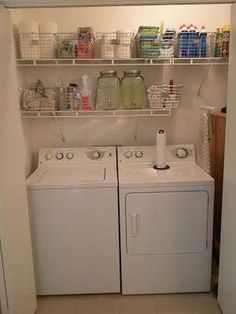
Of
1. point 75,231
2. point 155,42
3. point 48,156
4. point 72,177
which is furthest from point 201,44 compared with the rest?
point 75,231

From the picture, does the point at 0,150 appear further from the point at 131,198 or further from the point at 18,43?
the point at 18,43

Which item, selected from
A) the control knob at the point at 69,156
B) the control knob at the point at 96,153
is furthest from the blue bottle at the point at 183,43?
the control knob at the point at 69,156

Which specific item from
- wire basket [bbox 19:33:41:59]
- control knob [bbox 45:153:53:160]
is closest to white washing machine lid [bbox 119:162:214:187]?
control knob [bbox 45:153:53:160]

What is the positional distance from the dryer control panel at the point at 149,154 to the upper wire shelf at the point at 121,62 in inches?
27.7

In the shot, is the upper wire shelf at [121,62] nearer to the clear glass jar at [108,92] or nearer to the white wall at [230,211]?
the clear glass jar at [108,92]

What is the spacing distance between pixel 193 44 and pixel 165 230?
145 centimetres

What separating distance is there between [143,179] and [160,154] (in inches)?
13.5

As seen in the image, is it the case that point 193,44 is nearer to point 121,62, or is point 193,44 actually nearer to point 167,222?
point 121,62

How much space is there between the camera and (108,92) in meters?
2.46

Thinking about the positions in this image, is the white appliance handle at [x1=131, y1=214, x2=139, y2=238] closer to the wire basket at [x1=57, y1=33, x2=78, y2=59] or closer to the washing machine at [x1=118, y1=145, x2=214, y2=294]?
the washing machine at [x1=118, y1=145, x2=214, y2=294]

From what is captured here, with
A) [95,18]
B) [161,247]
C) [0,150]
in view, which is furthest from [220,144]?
[0,150]

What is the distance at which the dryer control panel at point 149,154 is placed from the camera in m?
2.53

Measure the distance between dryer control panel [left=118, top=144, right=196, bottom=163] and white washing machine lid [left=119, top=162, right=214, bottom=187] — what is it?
57 millimetres

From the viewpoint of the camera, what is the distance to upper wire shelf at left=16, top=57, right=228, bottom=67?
235cm
